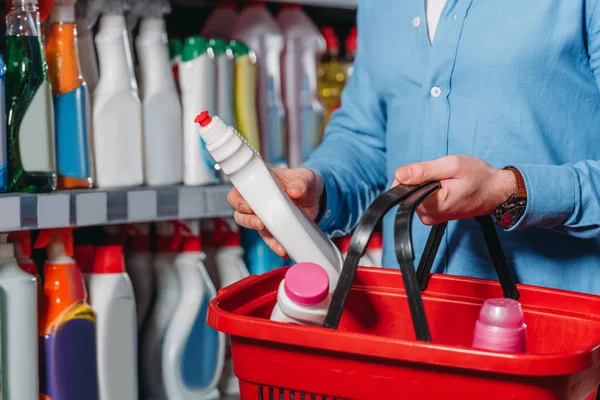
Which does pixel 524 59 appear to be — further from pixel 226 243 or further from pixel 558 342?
pixel 226 243

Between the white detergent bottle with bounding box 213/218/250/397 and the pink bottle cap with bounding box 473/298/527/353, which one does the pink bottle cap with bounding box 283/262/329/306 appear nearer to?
Result: the pink bottle cap with bounding box 473/298/527/353

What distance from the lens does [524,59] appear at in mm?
1039

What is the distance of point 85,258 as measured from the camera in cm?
157

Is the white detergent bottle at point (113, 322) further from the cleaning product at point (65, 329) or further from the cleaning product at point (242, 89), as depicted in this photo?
the cleaning product at point (242, 89)

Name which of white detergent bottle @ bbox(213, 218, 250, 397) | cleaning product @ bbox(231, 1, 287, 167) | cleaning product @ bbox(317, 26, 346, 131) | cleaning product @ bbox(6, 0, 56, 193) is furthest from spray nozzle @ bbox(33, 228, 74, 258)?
cleaning product @ bbox(317, 26, 346, 131)

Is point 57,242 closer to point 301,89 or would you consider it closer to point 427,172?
point 301,89

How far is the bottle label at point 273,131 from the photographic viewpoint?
1869mm

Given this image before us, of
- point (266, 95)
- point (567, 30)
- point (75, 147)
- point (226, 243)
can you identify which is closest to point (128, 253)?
point (226, 243)

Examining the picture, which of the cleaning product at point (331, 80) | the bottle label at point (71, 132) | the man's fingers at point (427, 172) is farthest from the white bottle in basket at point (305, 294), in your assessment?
the cleaning product at point (331, 80)

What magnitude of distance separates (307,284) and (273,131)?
115cm

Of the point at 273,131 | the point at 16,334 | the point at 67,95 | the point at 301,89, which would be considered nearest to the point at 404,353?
the point at 16,334

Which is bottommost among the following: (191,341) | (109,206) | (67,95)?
(191,341)

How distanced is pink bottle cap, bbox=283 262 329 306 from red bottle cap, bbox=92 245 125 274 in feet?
2.79

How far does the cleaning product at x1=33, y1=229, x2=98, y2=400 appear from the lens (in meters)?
1.44
